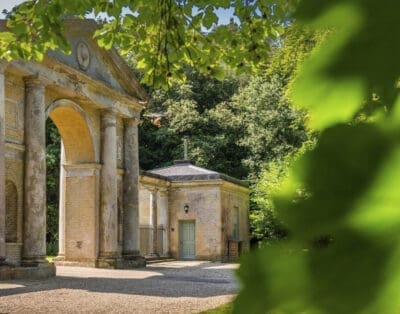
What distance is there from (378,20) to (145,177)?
85.1 ft

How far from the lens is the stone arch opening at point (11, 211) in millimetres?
15766

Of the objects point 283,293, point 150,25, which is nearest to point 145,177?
point 150,25

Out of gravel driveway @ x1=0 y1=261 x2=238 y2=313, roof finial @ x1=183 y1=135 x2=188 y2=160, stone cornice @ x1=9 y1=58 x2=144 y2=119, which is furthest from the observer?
roof finial @ x1=183 y1=135 x2=188 y2=160

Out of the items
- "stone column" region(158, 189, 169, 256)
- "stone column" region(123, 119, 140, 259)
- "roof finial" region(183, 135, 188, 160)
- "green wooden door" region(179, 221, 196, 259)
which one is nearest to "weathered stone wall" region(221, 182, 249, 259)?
"green wooden door" region(179, 221, 196, 259)

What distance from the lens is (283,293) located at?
0.34 m

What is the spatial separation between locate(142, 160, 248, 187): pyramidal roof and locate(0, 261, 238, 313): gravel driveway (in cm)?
1136

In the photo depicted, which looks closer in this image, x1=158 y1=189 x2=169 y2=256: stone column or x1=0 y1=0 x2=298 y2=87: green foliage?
x1=0 y1=0 x2=298 y2=87: green foliage

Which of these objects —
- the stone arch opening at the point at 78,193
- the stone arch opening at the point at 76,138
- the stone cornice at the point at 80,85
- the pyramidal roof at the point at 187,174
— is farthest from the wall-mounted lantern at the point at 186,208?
the stone arch opening at the point at 76,138

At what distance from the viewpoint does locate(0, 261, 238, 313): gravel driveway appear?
9.56 meters

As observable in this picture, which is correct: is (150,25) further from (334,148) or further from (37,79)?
(37,79)

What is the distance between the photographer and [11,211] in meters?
15.8

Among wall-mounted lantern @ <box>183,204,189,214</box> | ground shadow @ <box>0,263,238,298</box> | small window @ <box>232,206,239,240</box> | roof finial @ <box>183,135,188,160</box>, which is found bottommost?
ground shadow @ <box>0,263,238,298</box>

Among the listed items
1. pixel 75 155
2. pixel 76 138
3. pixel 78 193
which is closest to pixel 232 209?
pixel 78 193

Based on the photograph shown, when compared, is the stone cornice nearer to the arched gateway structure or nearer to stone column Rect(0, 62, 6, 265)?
the arched gateway structure
